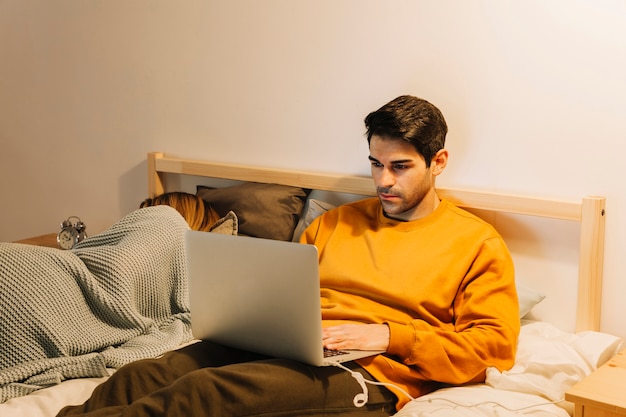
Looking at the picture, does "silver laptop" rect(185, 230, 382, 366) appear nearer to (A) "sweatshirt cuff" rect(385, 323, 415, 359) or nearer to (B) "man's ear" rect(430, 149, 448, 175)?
(A) "sweatshirt cuff" rect(385, 323, 415, 359)

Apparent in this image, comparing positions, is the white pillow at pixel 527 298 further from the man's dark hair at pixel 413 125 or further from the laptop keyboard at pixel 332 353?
the laptop keyboard at pixel 332 353

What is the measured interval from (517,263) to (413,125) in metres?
0.49

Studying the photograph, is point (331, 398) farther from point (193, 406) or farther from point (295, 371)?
point (193, 406)

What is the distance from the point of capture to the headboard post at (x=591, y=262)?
2033 mm

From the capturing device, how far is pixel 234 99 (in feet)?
9.12

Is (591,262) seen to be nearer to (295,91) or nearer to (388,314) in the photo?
(388,314)

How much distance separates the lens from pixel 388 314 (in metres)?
1.99

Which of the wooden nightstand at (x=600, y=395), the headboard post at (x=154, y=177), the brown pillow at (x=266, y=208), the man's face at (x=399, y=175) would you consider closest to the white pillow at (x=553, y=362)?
the wooden nightstand at (x=600, y=395)

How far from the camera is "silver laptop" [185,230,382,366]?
1.65 meters

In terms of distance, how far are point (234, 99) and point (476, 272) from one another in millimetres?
1162

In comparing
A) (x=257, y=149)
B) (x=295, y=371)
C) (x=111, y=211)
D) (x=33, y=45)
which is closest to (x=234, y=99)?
(x=257, y=149)

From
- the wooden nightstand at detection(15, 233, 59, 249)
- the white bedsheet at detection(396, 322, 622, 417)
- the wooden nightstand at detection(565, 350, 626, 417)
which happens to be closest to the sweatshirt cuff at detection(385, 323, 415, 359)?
the white bedsheet at detection(396, 322, 622, 417)

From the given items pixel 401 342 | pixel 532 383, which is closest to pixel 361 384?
pixel 401 342

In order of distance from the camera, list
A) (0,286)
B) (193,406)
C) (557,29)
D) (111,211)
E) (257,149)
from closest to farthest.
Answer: (193,406) → (0,286) → (557,29) → (257,149) → (111,211)
